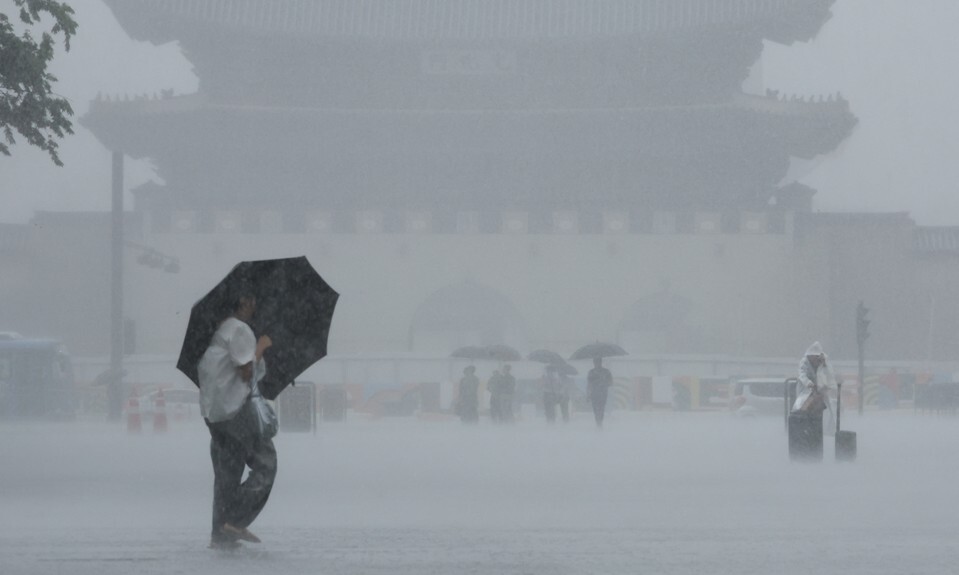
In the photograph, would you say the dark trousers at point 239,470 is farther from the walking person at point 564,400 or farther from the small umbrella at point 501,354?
the small umbrella at point 501,354

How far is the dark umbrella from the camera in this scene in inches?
356

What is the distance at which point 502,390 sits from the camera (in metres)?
31.4

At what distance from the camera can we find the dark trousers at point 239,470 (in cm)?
891

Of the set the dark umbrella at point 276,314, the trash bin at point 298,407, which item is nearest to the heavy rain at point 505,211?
the trash bin at point 298,407

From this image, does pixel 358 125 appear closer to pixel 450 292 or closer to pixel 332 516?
pixel 450 292

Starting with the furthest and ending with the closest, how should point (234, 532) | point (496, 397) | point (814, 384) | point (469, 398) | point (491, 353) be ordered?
point (491, 353), point (496, 397), point (469, 398), point (814, 384), point (234, 532)

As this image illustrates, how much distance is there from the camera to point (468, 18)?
4681cm

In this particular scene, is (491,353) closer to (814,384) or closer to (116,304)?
(116,304)

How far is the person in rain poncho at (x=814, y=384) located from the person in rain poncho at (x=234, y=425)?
9514 millimetres

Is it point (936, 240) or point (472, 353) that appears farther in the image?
point (936, 240)

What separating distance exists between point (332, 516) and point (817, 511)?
10.9ft

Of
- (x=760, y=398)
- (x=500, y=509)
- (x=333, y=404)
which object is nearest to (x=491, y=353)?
(x=333, y=404)

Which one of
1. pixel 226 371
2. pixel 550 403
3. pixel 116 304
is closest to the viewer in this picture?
pixel 226 371

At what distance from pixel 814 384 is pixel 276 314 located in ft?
31.0
